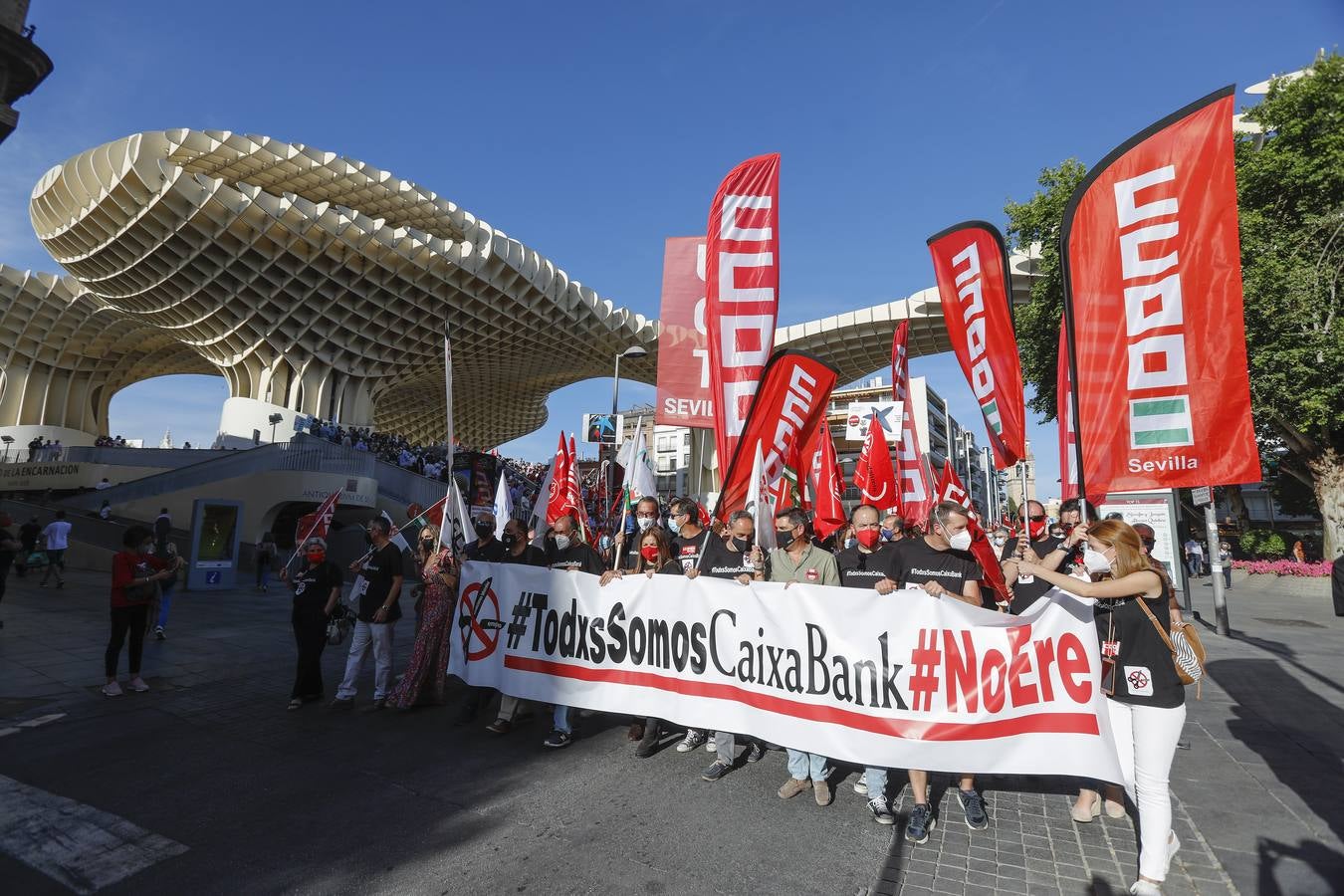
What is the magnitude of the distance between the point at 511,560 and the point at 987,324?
15.9 ft

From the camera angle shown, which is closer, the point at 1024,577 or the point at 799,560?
the point at 799,560

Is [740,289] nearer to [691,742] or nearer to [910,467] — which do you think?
[691,742]

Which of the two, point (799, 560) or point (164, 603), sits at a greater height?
point (799, 560)

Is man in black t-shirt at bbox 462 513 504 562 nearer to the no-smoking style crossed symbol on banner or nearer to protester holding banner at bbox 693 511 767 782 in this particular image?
the no-smoking style crossed symbol on banner

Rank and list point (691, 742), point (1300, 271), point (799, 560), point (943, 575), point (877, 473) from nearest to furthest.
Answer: point (943, 575), point (799, 560), point (691, 742), point (877, 473), point (1300, 271)

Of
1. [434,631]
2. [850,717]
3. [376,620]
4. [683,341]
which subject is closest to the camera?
[850,717]

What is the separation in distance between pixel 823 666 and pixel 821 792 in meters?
0.78

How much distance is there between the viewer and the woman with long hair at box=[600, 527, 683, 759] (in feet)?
16.5

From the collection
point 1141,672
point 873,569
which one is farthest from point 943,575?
point 1141,672

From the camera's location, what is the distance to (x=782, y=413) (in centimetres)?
691

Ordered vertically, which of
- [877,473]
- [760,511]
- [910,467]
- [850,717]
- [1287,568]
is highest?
[910,467]

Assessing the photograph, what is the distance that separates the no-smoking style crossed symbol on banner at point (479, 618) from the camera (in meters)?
5.75

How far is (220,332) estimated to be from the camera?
3588 cm

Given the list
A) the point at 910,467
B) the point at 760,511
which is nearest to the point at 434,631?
the point at 760,511
